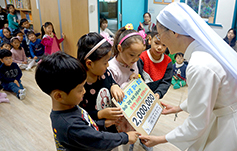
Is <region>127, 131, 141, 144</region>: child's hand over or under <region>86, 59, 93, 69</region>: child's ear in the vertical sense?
under

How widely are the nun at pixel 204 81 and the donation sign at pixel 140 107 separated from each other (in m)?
0.19

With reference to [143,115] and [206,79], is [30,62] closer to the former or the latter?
[143,115]

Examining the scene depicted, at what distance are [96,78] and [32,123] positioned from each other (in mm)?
1645

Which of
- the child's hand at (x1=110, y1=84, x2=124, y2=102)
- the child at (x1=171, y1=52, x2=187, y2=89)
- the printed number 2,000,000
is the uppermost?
the child's hand at (x1=110, y1=84, x2=124, y2=102)

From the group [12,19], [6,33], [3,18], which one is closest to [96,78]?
[6,33]

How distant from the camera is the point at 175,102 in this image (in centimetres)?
306

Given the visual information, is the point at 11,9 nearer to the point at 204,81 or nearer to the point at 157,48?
the point at 157,48

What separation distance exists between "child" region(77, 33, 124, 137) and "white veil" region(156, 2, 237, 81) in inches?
18.4

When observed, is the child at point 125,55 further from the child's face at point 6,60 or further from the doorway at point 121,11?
the doorway at point 121,11

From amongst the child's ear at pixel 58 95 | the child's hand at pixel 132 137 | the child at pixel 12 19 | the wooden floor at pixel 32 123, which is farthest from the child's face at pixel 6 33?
the child's hand at pixel 132 137

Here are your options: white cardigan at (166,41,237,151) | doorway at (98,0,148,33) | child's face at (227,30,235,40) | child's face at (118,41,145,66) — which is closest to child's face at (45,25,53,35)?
doorway at (98,0,148,33)

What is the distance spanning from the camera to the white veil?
3.37ft

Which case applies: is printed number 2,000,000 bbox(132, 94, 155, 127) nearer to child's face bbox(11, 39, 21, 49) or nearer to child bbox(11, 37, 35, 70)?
child bbox(11, 37, 35, 70)

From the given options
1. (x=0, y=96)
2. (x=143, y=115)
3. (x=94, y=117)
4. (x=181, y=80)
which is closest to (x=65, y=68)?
(x=94, y=117)
